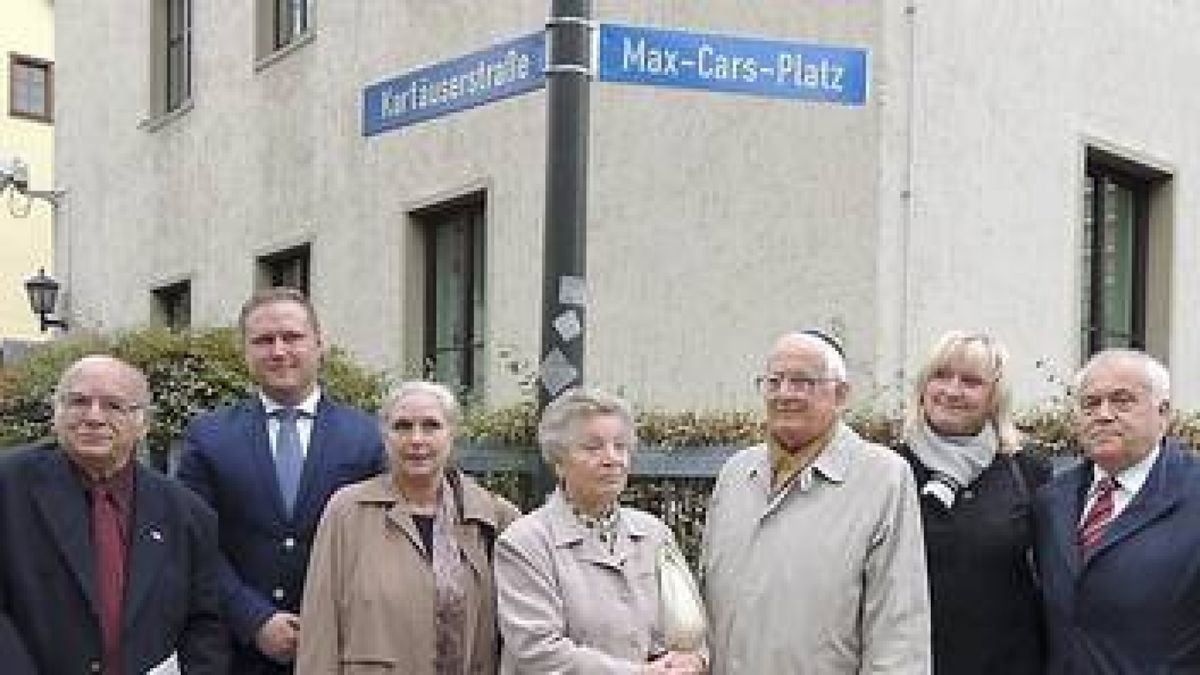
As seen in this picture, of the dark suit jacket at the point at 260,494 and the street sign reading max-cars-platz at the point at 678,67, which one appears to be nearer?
the dark suit jacket at the point at 260,494

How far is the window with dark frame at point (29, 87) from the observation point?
34594 mm

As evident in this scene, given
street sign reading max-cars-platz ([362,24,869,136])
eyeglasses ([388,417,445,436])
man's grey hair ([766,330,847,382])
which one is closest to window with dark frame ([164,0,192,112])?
street sign reading max-cars-platz ([362,24,869,136])

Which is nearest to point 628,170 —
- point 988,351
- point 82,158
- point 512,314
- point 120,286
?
point 512,314

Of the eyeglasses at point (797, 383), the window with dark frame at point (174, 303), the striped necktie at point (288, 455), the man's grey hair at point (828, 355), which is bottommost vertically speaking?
the striped necktie at point (288, 455)

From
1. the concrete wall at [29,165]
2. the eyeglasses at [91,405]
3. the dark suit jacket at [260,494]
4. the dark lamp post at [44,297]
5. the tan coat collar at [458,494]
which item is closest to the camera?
the eyeglasses at [91,405]

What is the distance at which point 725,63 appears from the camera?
5.82m

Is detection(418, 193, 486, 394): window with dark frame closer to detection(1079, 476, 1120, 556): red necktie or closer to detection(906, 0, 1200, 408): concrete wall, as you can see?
detection(906, 0, 1200, 408): concrete wall

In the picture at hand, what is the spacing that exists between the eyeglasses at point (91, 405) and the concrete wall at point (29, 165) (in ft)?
101

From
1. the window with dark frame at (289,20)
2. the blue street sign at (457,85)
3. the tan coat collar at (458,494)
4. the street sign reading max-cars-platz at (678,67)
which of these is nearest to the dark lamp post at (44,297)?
the window with dark frame at (289,20)

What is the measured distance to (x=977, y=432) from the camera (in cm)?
503

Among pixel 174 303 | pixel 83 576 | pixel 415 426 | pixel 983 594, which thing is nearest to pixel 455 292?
pixel 174 303

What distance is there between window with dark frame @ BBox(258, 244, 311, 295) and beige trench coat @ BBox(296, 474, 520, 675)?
1012 centimetres

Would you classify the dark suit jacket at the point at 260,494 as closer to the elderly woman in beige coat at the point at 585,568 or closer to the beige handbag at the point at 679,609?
the elderly woman in beige coat at the point at 585,568

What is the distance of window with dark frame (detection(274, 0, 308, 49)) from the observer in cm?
1496
